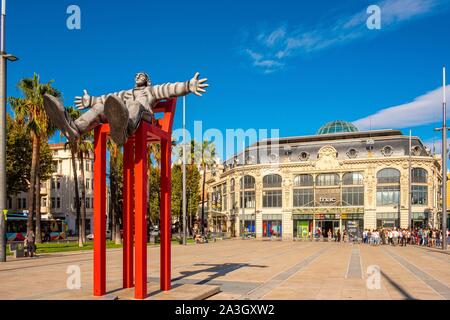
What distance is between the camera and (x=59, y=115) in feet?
30.5

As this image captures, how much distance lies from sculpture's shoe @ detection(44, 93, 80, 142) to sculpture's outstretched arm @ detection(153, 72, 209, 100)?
216 cm

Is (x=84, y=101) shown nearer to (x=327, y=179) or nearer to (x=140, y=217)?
(x=140, y=217)

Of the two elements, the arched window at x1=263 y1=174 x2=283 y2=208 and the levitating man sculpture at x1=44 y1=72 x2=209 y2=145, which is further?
the arched window at x1=263 y1=174 x2=283 y2=208

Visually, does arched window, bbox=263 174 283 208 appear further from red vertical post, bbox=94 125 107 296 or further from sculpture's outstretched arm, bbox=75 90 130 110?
red vertical post, bbox=94 125 107 296

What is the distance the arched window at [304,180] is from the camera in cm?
5981

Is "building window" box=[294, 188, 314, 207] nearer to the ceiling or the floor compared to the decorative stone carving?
nearer to the floor

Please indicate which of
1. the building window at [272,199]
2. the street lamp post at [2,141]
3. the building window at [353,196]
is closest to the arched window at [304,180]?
the building window at [272,199]

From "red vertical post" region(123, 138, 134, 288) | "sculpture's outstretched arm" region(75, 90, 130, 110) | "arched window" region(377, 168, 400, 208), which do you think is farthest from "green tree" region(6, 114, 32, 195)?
"arched window" region(377, 168, 400, 208)

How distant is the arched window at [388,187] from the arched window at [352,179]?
2300 millimetres

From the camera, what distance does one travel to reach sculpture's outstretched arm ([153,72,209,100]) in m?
10.4

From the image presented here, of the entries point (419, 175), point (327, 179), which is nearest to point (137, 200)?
point (327, 179)

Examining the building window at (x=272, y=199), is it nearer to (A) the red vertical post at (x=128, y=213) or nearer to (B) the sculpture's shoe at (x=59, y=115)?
(A) the red vertical post at (x=128, y=213)

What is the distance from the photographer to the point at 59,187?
70250 mm

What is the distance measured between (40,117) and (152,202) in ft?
112
